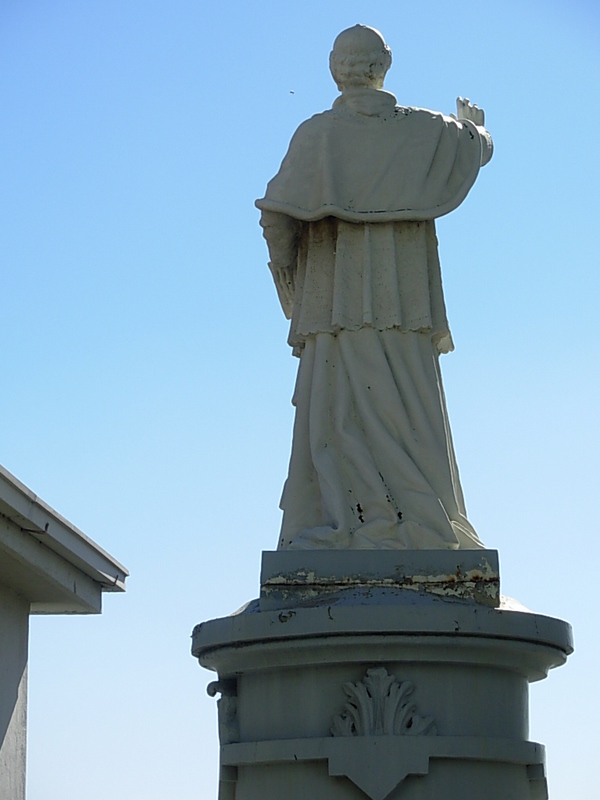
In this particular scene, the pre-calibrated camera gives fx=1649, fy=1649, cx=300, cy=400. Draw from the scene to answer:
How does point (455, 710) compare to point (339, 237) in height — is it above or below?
below

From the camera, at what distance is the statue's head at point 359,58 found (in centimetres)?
982

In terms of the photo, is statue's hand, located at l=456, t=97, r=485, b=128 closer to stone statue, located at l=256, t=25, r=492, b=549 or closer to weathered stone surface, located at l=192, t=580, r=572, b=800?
stone statue, located at l=256, t=25, r=492, b=549

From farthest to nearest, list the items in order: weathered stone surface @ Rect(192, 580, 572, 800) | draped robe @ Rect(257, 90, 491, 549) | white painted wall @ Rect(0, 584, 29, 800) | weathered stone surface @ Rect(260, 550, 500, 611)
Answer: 1. white painted wall @ Rect(0, 584, 29, 800)
2. draped robe @ Rect(257, 90, 491, 549)
3. weathered stone surface @ Rect(260, 550, 500, 611)
4. weathered stone surface @ Rect(192, 580, 572, 800)

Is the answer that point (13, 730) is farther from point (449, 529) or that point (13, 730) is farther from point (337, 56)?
point (337, 56)

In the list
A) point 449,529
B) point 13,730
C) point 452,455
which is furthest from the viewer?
point 13,730

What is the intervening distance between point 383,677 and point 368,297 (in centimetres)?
228

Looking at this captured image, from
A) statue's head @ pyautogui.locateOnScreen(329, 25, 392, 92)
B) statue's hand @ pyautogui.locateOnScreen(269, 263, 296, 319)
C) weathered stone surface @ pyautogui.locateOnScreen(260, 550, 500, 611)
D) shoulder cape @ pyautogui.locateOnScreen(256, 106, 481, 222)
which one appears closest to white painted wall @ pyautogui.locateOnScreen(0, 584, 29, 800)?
statue's hand @ pyautogui.locateOnScreen(269, 263, 296, 319)

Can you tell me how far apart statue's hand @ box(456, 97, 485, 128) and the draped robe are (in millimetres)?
269

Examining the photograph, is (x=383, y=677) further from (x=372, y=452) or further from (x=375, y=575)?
(x=372, y=452)

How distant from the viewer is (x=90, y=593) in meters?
12.2

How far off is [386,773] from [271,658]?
870 mm

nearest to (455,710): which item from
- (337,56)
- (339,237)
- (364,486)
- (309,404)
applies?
(364,486)

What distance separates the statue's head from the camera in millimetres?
9820

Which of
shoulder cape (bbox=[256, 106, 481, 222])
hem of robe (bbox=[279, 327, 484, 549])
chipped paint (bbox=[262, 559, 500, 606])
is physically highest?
shoulder cape (bbox=[256, 106, 481, 222])
